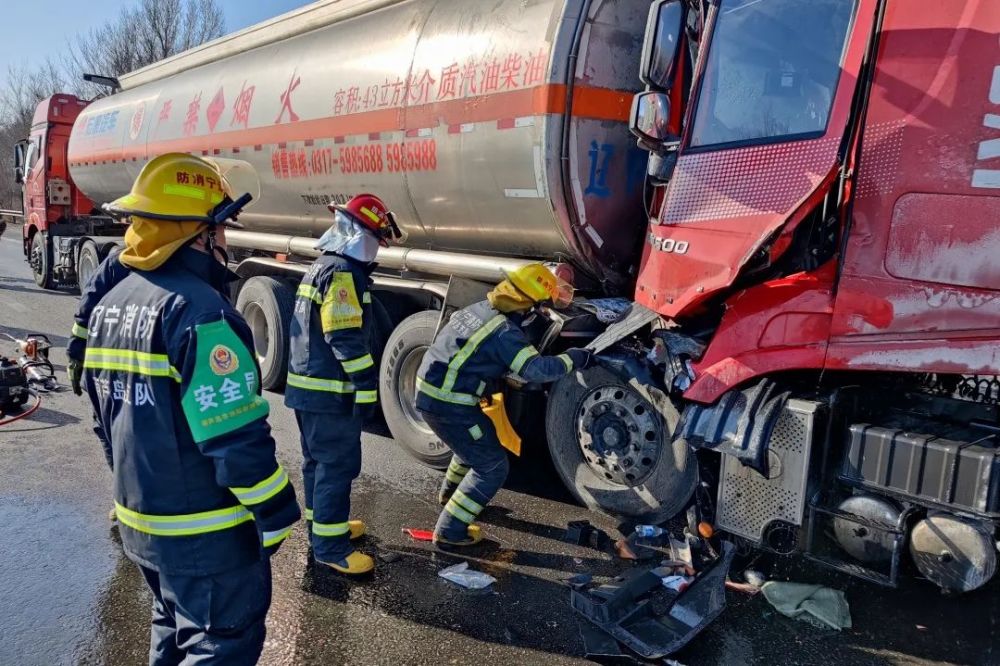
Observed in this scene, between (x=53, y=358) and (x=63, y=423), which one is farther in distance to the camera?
(x=53, y=358)

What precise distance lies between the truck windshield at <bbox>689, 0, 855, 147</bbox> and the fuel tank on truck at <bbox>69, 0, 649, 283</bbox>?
742 mm

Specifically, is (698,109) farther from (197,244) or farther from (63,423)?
(63,423)

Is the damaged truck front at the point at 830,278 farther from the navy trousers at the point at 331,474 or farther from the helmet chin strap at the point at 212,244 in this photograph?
the helmet chin strap at the point at 212,244

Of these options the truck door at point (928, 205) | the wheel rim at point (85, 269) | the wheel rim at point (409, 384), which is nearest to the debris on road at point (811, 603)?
the truck door at point (928, 205)

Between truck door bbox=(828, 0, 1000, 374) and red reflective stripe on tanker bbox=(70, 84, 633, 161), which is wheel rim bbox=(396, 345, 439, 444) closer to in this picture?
red reflective stripe on tanker bbox=(70, 84, 633, 161)

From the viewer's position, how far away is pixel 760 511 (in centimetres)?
317

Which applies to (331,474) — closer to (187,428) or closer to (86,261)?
(187,428)

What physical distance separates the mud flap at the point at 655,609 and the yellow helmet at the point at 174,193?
2.26 meters

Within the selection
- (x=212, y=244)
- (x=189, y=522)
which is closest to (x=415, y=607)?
(x=189, y=522)

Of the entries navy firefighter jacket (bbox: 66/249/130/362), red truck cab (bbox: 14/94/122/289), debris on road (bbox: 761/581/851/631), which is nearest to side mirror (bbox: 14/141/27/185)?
red truck cab (bbox: 14/94/122/289)

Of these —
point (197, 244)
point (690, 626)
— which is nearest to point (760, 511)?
point (690, 626)

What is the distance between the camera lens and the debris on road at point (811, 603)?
10.7 ft

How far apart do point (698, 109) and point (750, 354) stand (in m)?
1.18

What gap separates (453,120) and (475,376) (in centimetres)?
169
